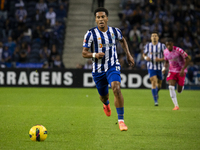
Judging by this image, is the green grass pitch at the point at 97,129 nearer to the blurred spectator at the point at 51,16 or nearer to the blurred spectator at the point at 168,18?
the blurred spectator at the point at 168,18

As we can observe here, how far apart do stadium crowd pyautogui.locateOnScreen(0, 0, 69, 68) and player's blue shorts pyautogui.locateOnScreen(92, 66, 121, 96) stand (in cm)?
1166

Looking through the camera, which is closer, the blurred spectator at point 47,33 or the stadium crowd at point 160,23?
the stadium crowd at point 160,23

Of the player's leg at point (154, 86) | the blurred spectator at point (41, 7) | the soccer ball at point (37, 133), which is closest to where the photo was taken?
the soccer ball at point (37, 133)

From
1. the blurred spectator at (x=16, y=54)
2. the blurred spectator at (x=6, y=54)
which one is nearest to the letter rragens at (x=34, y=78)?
the blurred spectator at (x=16, y=54)

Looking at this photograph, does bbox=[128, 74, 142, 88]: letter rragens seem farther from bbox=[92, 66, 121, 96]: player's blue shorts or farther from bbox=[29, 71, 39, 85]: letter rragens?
bbox=[92, 66, 121, 96]: player's blue shorts

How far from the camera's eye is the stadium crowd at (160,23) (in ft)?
65.0

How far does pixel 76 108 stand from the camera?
1046 centimetres

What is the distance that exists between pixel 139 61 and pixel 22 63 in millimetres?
6482

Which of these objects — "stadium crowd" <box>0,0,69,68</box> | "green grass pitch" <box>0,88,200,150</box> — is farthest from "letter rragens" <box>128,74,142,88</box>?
"green grass pitch" <box>0,88,200,150</box>

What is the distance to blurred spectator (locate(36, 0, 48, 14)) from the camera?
2267 cm

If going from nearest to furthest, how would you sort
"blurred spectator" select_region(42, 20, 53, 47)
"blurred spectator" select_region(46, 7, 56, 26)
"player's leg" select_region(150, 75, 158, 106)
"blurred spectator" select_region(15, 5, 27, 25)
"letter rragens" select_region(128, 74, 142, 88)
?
"player's leg" select_region(150, 75, 158, 106), "letter rragens" select_region(128, 74, 142, 88), "blurred spectator" select_region(42, 20, 53, 47), "blurred spectator" select_region(46, 7, 56, 26), "blurred spectator" select_region(15, 5, 27, 25)

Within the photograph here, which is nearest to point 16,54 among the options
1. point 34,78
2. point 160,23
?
point 34,78

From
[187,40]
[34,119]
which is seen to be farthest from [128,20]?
[34,119]

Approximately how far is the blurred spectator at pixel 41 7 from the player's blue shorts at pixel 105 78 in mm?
16048
